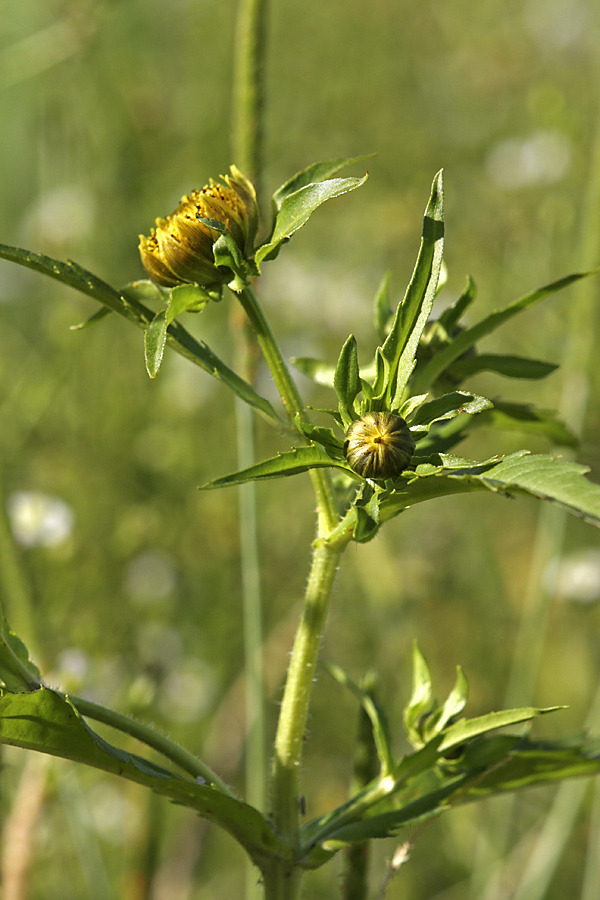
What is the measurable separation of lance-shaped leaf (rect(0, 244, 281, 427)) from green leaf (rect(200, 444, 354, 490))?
13 centimetres

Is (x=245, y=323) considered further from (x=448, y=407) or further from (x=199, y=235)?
(x=448, y=407)

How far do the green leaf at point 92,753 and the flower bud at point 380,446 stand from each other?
1.27ft

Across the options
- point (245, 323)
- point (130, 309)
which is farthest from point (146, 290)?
point (245, 323)

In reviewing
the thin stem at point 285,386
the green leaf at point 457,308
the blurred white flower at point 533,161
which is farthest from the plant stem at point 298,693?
the blurred white flower at point 533,161

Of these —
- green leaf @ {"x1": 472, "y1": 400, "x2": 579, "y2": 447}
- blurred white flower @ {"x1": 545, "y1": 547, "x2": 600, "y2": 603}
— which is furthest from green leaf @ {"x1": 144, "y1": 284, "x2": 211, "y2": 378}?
blurred white flower @ {"x1": 545, "y1": 547, "x2": 600, "y2": 603}

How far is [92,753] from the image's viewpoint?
33.3 inches

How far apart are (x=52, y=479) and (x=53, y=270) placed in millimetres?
2453

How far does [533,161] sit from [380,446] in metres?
3.82

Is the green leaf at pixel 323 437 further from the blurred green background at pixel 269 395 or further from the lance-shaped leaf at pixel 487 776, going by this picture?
the blurred green background at pixel 269 395

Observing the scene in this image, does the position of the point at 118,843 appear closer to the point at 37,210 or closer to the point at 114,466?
the point at 114,466

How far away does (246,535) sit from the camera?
5.26 feet

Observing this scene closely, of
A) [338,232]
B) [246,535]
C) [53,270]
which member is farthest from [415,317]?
[338,232]

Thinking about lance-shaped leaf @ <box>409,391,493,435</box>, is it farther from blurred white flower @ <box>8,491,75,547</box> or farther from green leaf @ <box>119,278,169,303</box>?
blurred white flower @ <box>8,491,75,547</box>

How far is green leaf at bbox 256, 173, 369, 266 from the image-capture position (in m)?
0.85
